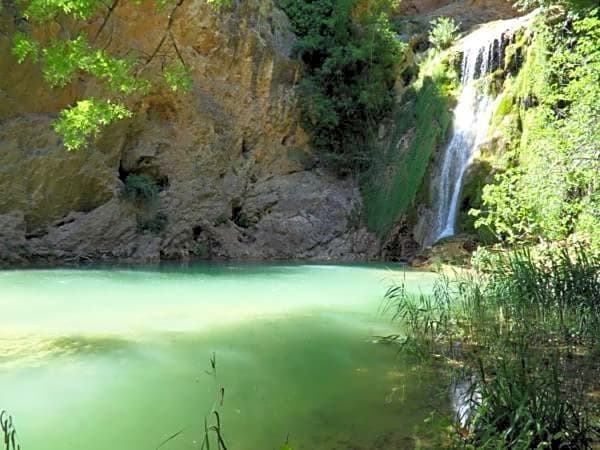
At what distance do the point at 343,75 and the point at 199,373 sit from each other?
18.5 m

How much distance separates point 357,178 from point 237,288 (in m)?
11.6

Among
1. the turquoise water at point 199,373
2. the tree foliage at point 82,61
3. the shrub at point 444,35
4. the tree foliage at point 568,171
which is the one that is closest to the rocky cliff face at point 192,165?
the shrub at point 444,35

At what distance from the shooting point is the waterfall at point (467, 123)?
17.1 meters

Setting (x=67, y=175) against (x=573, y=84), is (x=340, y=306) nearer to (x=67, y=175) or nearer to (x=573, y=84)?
(x=573, y=84)

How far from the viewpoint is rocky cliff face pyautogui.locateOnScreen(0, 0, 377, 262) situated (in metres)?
15.6

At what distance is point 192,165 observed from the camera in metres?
18.8

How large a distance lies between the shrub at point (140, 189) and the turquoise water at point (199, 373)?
27.5 ft

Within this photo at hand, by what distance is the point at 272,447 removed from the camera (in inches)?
118

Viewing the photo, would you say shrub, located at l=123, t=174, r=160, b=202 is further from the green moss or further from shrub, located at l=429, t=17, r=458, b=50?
shrub, located at l=429, t=17, r=458, b=50

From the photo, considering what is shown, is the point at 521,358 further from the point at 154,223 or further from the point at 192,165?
the point at 192,165

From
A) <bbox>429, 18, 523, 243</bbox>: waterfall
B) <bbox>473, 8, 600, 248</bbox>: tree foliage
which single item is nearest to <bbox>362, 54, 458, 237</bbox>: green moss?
<bbox>429, 18, 523, 243</bbox>: waterfall

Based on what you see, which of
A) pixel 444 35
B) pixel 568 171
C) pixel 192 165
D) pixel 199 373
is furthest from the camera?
pixel 444 35

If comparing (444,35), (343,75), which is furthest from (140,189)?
(444,35)

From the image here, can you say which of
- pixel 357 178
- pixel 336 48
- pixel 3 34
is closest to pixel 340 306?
pixel 3 34
